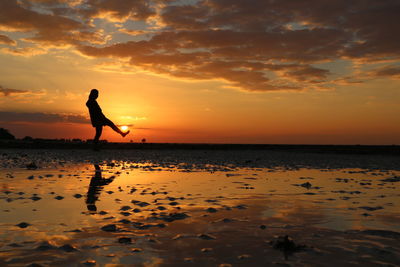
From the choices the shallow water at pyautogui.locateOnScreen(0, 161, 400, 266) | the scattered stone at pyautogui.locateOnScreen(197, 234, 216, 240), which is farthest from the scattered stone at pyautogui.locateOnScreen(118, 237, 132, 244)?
the scattered stone at pyautogui.locateOnScreen(197, 234, 216, 240)

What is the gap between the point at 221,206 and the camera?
762 centimetres

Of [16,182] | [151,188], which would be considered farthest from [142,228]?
[16,182]

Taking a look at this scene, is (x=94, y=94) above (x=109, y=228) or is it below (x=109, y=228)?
above

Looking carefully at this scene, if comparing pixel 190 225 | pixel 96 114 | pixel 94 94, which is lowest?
pixel 190 225

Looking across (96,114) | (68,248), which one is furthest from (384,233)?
(96,114)

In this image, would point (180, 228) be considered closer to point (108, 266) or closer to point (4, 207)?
point (108, 266)

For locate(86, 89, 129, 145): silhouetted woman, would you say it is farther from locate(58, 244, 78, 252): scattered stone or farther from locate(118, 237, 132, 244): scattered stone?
locate(58, 244, 78, 252): scattered stone

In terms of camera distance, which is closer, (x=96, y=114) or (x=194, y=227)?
(x=194, y=227)

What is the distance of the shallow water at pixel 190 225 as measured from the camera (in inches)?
165

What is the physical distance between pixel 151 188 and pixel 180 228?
4725mm

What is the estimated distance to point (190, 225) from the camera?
5.84 m

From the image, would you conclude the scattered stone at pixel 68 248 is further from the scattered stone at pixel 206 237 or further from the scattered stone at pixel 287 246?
the scattered stone at pixel 287 246

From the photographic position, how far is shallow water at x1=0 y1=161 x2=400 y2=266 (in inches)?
165

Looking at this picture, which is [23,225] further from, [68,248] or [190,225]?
[190,225]
